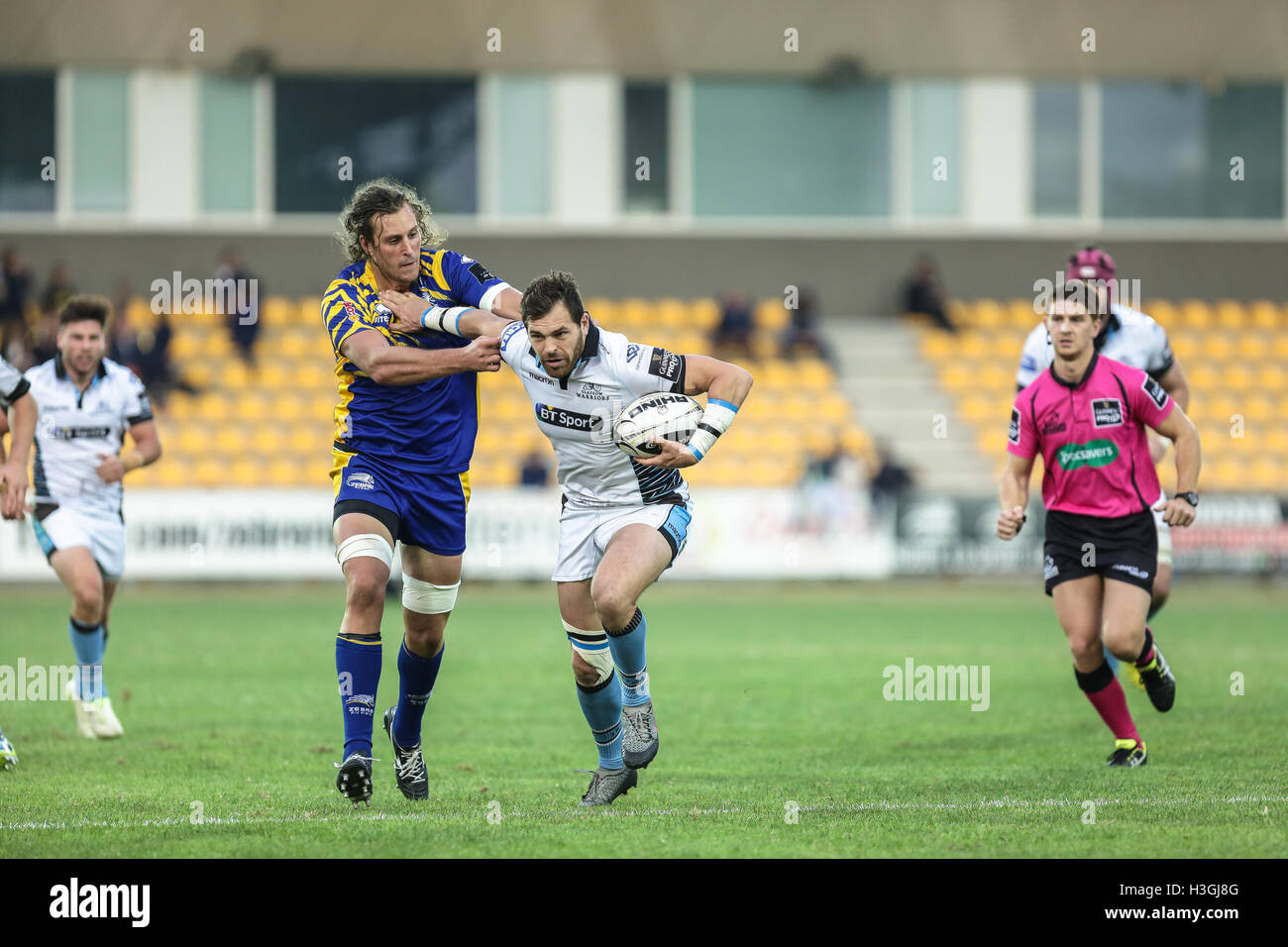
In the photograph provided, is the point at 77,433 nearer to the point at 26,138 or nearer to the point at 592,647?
the point at 592,647

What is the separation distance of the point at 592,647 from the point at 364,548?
109 centimetres

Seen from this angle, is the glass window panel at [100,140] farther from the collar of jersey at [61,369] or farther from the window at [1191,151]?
the collar of jersey at [61,369]

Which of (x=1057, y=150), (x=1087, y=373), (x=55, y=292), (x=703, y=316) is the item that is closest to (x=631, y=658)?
(x=1087, y=373)

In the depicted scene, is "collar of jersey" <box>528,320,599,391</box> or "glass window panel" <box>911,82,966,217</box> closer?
"collar of jersey" <box>528,320,599,391</box>

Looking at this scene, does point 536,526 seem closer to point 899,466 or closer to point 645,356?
point 899,466

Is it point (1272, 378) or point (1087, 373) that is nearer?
point (1087, 373)

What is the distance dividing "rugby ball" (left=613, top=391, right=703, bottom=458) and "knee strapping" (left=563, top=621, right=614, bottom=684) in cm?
83

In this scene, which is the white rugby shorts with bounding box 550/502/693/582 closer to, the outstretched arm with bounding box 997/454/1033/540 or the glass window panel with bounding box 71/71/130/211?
the outstretched arm with bounding box 997/454/1033/540

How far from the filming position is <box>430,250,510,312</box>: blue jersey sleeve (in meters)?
7.38

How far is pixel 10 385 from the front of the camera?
870cm

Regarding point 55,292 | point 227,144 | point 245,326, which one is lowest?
point 245,326

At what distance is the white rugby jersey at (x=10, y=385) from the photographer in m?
8.66

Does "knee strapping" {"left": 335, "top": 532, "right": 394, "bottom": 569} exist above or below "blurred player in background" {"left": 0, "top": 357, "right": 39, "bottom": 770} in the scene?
below
